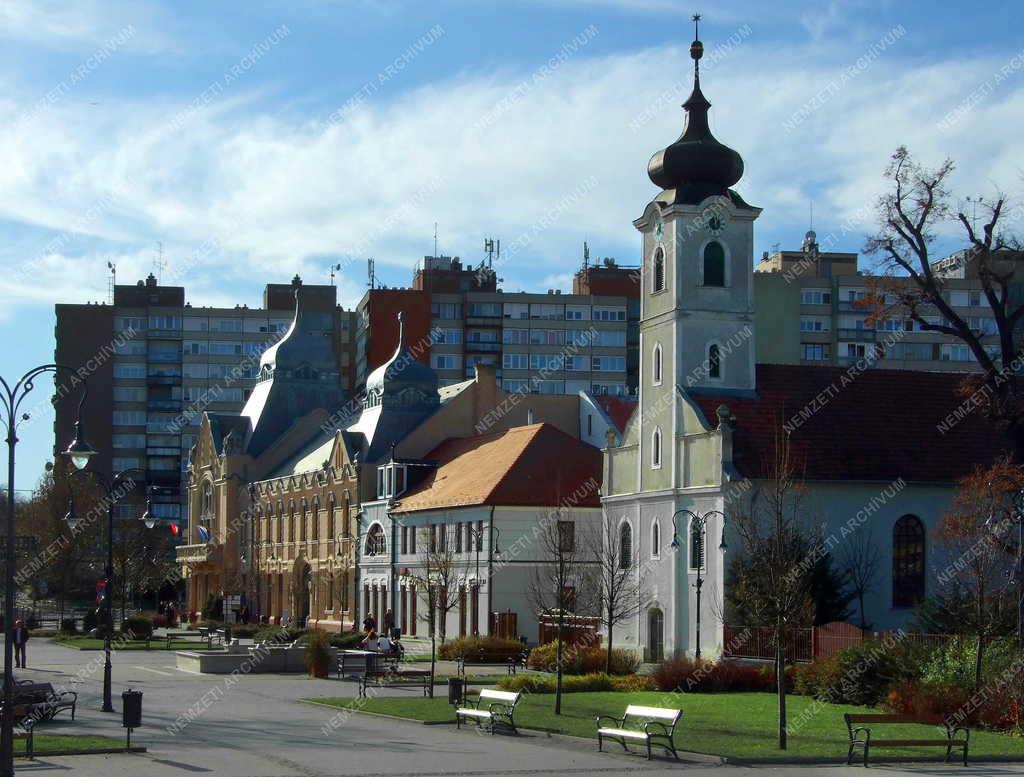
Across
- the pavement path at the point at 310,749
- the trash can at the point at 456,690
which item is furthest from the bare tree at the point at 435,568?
the trash can at the point at 456,690

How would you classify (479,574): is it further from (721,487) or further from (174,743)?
(174,743)

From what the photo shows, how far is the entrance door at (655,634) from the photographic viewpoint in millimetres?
56844

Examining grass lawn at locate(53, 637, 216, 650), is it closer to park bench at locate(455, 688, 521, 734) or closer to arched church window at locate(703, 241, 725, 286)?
arched church window at locate(703, 241, 725, 286)

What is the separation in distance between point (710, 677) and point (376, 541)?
128ft

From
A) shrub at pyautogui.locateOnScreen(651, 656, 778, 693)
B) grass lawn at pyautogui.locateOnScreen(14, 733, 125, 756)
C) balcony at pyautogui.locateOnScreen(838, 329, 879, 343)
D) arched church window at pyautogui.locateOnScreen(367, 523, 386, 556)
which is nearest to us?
grass lawn at pyautogui.locateOnScreen(14, 733, 125, 756)

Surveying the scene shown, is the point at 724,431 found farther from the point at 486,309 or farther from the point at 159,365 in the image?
the point at 159,365

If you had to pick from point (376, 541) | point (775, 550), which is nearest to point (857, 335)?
point (376, 541)

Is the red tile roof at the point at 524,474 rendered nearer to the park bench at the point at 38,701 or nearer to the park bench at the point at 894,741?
the park bench at the point at 38,701

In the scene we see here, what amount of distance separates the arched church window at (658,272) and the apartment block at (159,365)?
2973 inches

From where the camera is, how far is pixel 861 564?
54.6 m

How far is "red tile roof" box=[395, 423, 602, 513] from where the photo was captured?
6594 cm

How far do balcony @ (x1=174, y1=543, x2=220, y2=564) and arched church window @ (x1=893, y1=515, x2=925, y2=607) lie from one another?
56.7m

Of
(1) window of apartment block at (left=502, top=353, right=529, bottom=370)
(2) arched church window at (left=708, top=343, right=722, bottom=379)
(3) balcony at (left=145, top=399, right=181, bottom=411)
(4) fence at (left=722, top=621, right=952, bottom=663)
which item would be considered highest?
(1) window of apartment block at (left=502, top=353, right=529, bottom=370)

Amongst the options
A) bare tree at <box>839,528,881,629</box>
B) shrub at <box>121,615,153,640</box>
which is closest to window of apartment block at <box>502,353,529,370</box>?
shrub at <box>121,615,153,640</box>
